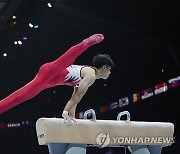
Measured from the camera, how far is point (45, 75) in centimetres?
376

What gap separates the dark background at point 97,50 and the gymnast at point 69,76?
4.09 meters

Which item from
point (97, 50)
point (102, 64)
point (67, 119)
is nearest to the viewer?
point (67, 119)

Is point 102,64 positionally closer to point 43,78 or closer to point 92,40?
point 92,40

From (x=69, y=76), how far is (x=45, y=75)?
28 cm

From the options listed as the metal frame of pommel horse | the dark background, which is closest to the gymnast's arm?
the metal frame of pommel horse

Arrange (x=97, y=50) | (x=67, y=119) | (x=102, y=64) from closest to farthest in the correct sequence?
(x=67, y=119) < (x=102, y=64) < (x=97, y=50)

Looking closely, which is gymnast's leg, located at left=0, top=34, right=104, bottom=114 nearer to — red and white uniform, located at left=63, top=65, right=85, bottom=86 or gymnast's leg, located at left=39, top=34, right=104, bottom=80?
gymnast's leg, located at left=39, top=34, right=104, bottom=80

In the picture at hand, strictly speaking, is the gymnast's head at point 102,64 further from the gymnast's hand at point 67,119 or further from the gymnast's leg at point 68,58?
the gymnast's hand at point 67,119

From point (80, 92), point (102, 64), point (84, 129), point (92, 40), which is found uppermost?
point (92, 40)

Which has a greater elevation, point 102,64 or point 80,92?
point 102,64

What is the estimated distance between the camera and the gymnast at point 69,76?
3.64 metres

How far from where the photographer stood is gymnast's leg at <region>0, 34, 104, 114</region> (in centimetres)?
364

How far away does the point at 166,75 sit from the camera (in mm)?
12297

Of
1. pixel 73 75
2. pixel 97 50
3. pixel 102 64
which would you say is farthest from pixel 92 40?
pixel 97 50
